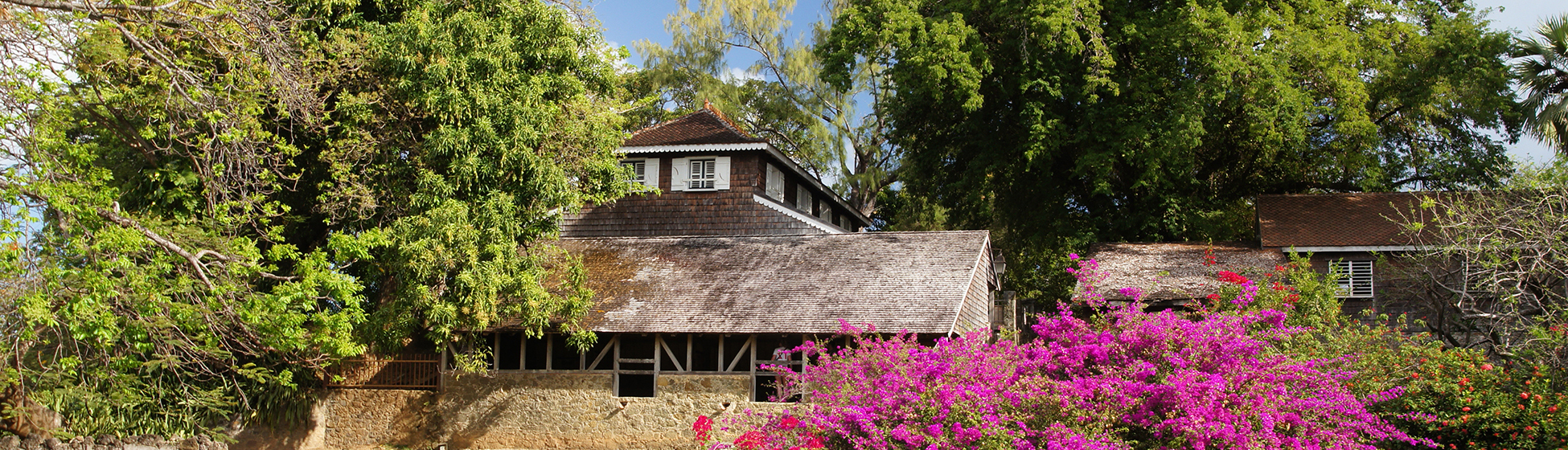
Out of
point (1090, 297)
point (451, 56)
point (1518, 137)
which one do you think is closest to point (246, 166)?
point (451, 56)

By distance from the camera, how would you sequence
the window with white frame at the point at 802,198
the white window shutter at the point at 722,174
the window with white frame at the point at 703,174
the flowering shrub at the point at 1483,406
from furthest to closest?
1. the window with white frame at the point at 802,198
2. the window with white frame at the point at 703,174
3. the white window shutter at the point at 722,174
4. the flowering shrub at the point at 1483,406

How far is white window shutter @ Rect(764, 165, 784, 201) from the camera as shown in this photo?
91.3ft

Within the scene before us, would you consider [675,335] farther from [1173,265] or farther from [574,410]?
[1173,265]

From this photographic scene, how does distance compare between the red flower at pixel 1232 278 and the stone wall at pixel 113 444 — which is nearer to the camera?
the stone wall at pixel 113 444

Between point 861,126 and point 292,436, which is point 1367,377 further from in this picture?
point 861,126

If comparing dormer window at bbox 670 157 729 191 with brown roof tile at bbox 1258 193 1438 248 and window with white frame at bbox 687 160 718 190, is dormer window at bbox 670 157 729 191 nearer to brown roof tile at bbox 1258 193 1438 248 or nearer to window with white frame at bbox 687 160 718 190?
window with white frame at bbox 687 160 718 190

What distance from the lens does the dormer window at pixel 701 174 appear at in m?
26.9

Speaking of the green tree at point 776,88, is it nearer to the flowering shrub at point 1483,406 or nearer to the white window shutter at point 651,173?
the white window shutter at point 651,173

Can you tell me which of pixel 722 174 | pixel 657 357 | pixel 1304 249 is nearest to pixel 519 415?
pixel 657 357

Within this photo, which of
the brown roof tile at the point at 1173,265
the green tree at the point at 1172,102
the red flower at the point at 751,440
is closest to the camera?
the red flower at the point at 751,440

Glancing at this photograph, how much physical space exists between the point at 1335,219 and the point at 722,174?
47.4 ft

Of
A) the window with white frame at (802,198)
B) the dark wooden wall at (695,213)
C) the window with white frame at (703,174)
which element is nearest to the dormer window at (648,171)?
the dark wooden wall at (695,213)

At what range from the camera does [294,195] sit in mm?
18578

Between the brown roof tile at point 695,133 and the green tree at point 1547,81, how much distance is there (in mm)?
16726
